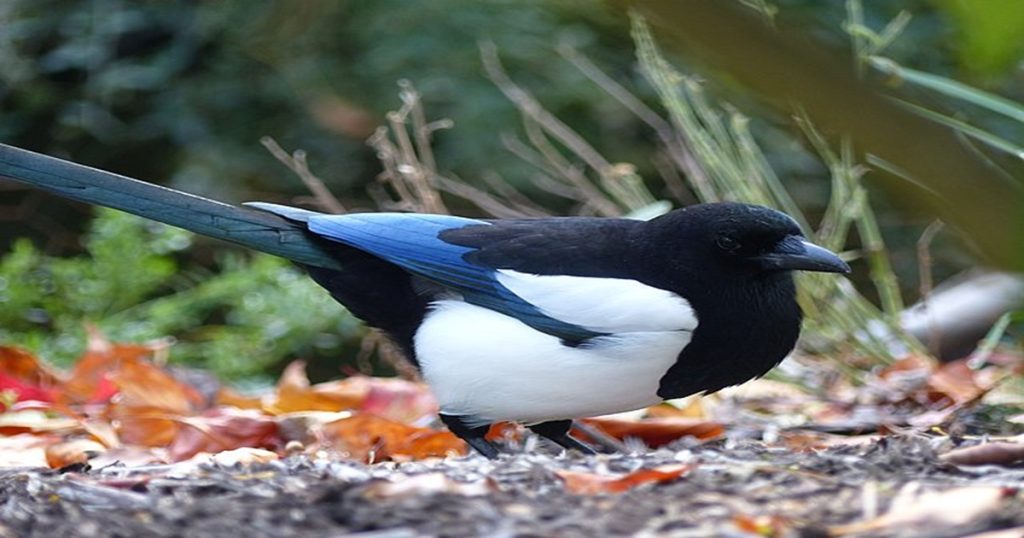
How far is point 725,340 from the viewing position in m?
2.88

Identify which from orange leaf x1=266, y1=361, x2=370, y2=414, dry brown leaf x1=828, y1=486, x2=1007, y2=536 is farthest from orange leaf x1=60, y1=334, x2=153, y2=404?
dry brown leaf x1=828, y1=486, x2=1007, y2=536

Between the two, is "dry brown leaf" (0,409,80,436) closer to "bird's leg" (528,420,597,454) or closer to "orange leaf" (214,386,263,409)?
"orange leaf" (214,386,263,409)

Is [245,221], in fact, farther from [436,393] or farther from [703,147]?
[703,147]

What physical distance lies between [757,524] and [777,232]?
4.46ft

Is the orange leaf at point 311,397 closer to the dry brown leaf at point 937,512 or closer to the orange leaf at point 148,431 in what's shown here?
the orange leaf at point 148,431

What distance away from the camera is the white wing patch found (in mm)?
2822

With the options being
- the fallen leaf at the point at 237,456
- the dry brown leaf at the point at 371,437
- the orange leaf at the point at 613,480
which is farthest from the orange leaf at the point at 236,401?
the orange leaf at the point at 613,480

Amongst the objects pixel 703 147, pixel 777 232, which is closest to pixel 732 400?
pixel 703 147

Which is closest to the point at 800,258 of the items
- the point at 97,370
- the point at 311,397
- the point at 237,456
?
the point at 237,456

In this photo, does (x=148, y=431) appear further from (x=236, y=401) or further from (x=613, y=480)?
(x=613, y=480)

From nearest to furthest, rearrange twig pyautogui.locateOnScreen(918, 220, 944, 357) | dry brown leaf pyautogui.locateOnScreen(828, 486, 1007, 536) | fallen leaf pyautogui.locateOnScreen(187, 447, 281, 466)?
dry brown leaf pyautogui.locateOnScreen(828, 486, 1007, 536) < fallen leaf pyautogui.locateOnScreen(187, 447, 281, 466) < twig pyautogui.locateOnScreen(918, 220, 944, 357)

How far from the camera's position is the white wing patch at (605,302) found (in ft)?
9.26

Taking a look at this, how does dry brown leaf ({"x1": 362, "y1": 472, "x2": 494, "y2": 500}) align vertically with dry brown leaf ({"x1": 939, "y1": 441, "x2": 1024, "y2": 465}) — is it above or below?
below

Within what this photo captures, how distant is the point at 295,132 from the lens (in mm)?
6016
